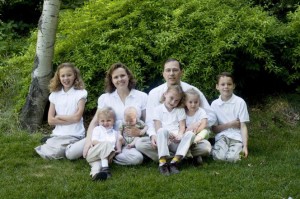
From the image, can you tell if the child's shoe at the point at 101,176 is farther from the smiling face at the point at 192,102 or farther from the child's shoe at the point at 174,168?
the smiling face at the point at 192,102

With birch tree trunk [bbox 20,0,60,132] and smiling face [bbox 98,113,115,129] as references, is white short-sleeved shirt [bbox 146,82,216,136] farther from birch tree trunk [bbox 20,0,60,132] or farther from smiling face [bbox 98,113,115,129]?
birch tree trunk [bbox 20,0,60,132]

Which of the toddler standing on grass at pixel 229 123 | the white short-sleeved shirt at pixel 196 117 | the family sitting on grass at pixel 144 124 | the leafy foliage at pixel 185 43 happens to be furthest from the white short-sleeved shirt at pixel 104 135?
the leafy foliage at pixel 185 43

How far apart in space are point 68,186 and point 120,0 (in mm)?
3548

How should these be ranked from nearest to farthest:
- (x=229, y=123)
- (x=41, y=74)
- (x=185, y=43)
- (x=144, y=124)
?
1. (x=144, y=124)
2. (x=229, y=123)
3. (x=41, y=74)
4. (x=185, y=43)

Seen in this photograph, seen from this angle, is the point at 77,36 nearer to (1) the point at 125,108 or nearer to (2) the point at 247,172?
(1) the point at 125,108

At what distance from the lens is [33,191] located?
4410 mm

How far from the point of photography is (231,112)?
5.54 m

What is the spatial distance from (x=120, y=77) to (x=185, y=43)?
1.66m

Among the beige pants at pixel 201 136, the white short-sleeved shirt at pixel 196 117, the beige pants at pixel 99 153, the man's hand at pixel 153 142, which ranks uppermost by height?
the white short-sleeved shirt at pixel 196 117

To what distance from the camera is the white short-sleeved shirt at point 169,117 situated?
5.27 meters

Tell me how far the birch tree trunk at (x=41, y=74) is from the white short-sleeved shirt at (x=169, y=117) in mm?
1812

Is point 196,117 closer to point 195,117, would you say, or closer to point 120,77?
point 195,117

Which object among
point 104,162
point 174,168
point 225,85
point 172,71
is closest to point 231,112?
point 225,85

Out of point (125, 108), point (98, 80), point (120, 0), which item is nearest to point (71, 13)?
point (120, 0)
